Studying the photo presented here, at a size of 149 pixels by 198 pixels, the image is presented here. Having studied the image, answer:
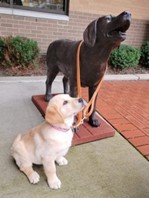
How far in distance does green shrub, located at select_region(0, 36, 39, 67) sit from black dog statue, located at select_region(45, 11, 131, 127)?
1977 mm

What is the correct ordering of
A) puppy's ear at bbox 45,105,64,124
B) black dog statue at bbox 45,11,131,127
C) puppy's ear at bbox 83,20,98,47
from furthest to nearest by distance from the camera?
puppy's ear at bbox 83,20,98,47 < black dog statue at bbox 45,11,131,127 < puppy's ear at bbox 45,105,64,124

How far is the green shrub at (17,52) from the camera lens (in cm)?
507

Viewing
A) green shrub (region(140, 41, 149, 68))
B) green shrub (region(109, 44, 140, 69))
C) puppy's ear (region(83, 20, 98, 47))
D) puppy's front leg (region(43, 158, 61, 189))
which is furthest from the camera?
green shrub (region(140, 41, 149, 68))

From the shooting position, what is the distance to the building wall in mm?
5965

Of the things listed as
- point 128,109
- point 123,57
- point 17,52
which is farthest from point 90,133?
point 123,57

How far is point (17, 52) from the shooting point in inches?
199

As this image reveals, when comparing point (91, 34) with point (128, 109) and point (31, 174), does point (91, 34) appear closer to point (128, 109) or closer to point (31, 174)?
point (31, 174)

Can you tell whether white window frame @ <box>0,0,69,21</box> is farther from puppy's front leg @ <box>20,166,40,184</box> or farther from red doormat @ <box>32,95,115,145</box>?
puppy's front leg @ <box>20,166,40,184</box>

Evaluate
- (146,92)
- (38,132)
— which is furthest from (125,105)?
(38,132)

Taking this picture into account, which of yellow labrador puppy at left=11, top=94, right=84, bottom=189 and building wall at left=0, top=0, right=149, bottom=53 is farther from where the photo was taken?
building wall at left=0, top=0, right=149, bottom=53

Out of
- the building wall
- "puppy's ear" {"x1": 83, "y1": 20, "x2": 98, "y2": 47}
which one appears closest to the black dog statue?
"puppy's ear" {"x1": 83, "y1": 20, "x2": 98, "y2": 47}

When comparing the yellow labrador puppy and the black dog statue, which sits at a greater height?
the black dog statue

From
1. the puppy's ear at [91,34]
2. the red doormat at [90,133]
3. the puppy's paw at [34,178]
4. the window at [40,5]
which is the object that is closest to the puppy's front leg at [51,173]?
the puppy's paw at [34,178]

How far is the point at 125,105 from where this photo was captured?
4.17m
